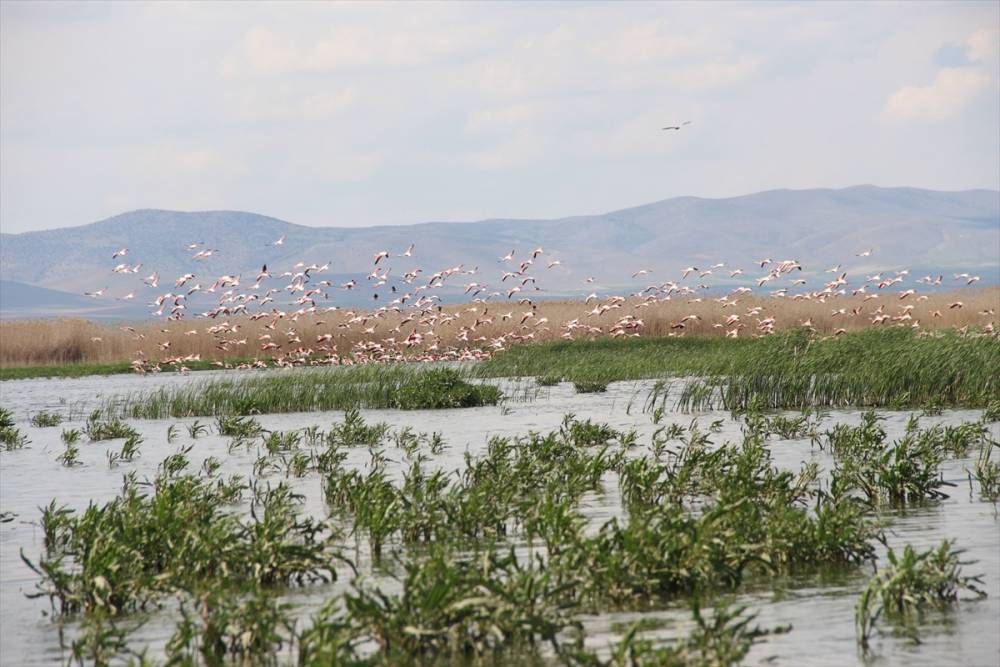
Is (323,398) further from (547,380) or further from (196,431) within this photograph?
(547,380)

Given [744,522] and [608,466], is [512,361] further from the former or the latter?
[744,522]

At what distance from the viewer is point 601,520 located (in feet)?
44.5

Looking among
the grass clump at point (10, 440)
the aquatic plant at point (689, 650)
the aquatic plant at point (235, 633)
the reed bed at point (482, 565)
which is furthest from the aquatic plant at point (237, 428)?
the aquatic plant at point (689, 650)

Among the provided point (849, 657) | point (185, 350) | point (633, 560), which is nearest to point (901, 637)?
point (849, 657)

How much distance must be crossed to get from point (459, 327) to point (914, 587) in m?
40.9

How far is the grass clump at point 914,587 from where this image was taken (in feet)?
30.1

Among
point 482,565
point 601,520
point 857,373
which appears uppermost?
point 857,373

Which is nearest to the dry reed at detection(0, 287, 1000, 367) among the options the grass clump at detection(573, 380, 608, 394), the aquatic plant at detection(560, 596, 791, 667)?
the grass clump at detection(573, 380, 608, 394)

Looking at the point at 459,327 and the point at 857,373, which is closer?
the point at 857,373

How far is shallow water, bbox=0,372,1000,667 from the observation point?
8.80 metres

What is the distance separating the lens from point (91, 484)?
61.1ft

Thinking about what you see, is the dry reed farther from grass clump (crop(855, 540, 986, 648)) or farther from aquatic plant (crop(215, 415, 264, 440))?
grass clump (crop(855, 540, 986, 648))

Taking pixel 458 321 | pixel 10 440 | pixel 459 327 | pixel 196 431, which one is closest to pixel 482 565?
pixel 196 431

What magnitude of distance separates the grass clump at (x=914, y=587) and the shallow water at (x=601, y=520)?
0.15 meters
